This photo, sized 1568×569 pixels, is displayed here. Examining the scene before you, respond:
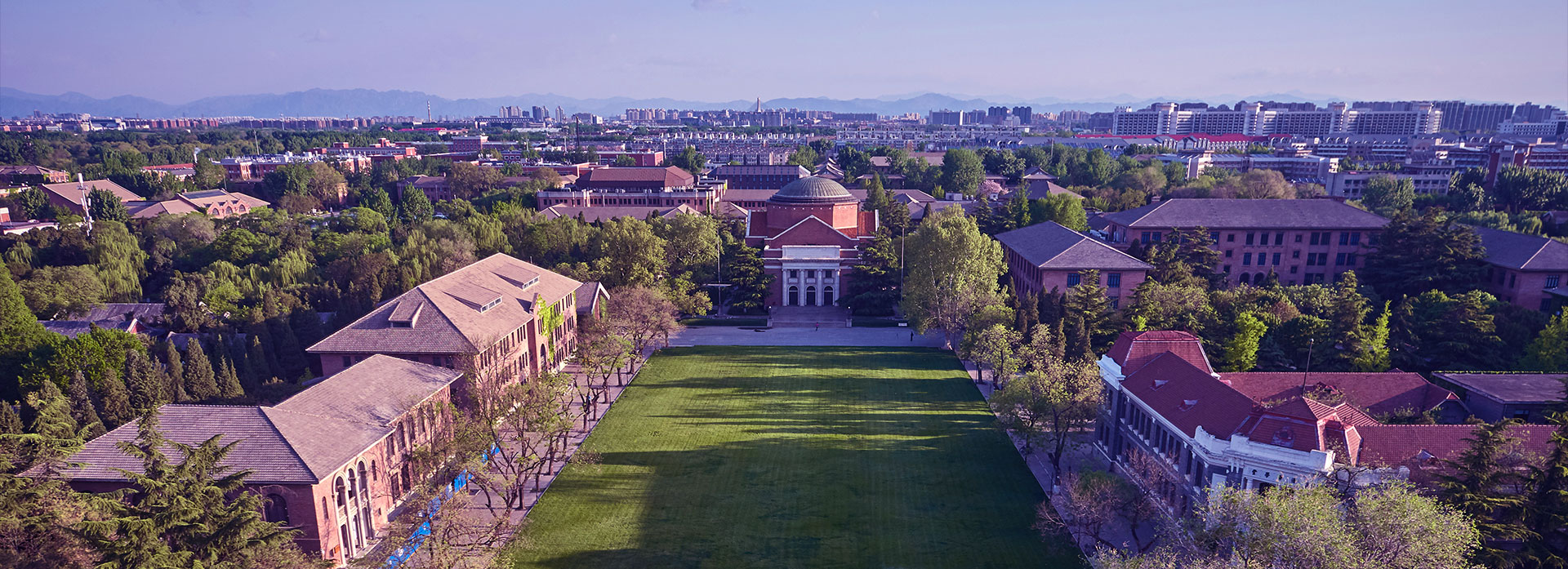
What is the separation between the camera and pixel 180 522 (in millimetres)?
21297

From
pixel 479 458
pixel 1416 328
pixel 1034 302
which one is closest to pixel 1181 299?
pixel 1034 302

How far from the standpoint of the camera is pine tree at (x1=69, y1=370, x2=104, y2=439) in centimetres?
3928

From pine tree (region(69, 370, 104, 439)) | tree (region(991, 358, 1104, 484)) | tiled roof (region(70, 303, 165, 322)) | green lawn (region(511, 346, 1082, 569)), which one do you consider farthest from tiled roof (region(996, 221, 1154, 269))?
tiled roof (region(70, 303, 165, 322))

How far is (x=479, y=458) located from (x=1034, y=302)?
1633 inches

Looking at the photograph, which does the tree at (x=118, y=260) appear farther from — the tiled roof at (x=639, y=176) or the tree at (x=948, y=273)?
the tree at (x=948, y=273)

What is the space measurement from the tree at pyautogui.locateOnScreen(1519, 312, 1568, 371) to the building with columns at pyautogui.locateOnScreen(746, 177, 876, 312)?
166 feet

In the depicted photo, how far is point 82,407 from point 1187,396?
56.4 metres

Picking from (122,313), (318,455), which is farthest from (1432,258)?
(122,313)

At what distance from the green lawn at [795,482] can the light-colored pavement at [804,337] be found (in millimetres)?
8888

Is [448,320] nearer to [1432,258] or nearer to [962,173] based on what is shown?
[1432,258]

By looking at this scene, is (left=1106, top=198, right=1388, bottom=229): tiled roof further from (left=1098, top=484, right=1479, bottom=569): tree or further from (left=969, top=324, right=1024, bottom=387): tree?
(left=1098, top=484, right=1479, bottom=569): tree

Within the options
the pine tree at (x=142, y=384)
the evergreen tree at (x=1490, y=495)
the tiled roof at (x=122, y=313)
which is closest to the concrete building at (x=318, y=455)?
the pine tree at (x=142, y=384)

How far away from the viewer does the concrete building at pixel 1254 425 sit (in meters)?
29.0

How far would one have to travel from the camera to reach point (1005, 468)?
40.8 m
